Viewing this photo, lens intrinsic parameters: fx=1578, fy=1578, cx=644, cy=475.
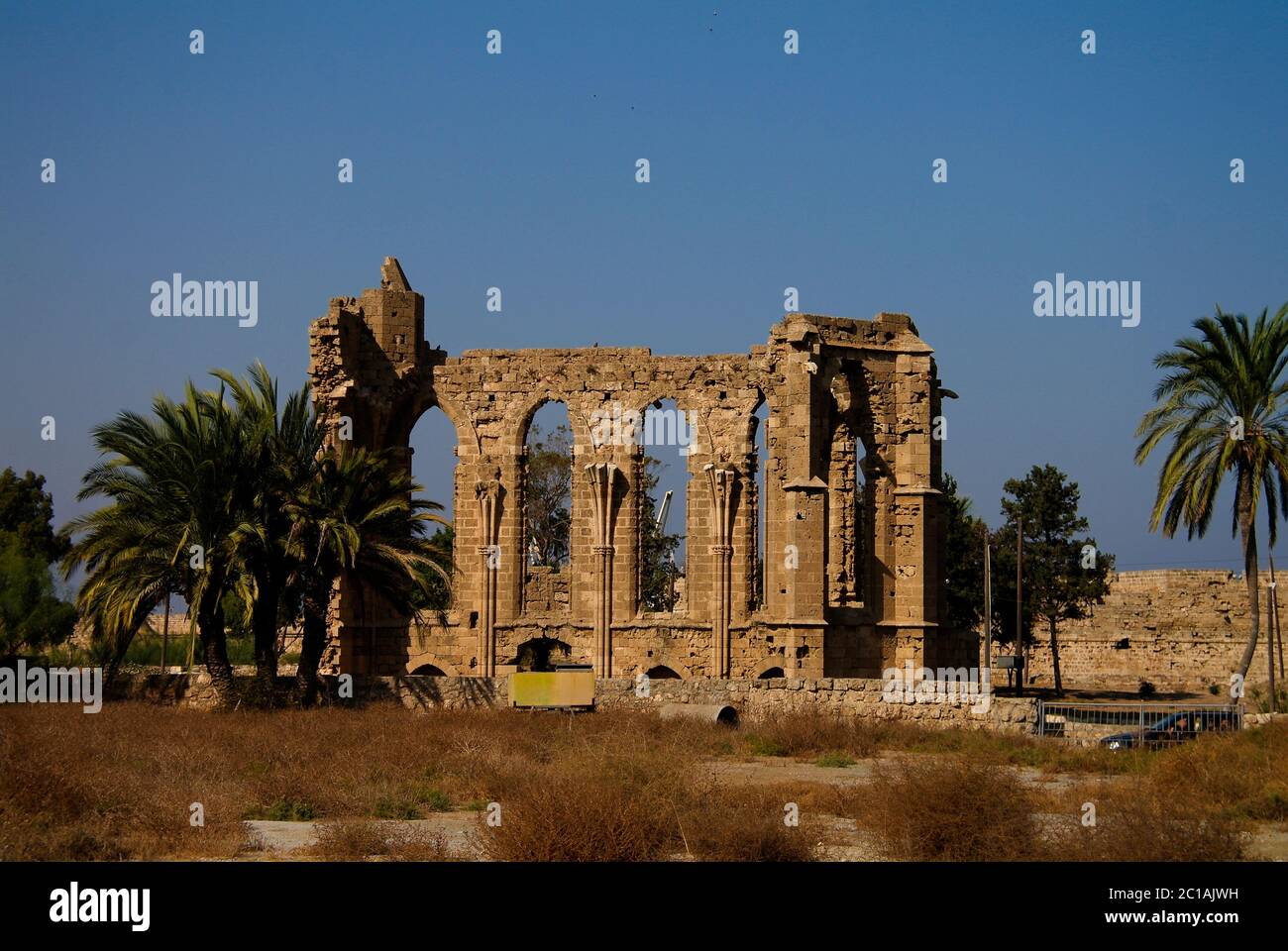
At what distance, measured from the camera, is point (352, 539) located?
2559 centimetres

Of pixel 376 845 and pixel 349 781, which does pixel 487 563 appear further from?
pixel 376 845

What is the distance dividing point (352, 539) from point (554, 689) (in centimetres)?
409

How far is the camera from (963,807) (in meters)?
12.6

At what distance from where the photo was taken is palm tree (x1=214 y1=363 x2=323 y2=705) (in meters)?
25.9

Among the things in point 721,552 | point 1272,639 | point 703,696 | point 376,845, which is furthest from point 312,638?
point 1272,639

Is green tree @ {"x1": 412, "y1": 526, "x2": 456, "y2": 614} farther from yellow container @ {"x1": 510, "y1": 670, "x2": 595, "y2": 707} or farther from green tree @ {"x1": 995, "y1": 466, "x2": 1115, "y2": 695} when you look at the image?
green tree @ {"x1": 995, "y1": 466, "x2": 1115, "y2": 695}

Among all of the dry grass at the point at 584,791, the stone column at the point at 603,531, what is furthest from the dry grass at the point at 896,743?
the stone column at the point at 603,531

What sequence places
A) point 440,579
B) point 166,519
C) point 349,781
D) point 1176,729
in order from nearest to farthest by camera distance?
point 349,781 < point 1176,729 < point 166,519 < point 440,579

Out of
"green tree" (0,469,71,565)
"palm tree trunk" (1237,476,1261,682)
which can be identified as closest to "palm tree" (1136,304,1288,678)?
"palm tree trunk" (1237,476,1261,682)

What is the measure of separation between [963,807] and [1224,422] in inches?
679

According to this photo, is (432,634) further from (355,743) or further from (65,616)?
(355,743)

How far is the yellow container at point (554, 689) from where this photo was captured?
25.1 m
